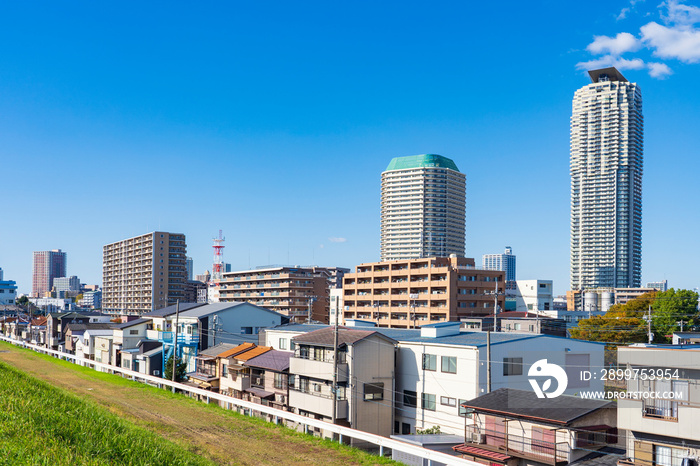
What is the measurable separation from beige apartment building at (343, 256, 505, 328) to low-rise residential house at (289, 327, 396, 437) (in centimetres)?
3965

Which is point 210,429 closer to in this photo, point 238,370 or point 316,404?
point 316,404

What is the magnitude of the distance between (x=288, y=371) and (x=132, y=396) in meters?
13.1

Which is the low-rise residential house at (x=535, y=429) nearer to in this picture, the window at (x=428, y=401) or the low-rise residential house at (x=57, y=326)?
the window at (x=428, y=401)

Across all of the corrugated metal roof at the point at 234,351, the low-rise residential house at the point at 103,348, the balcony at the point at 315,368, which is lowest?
the low-rise residential house at the point at 103,348

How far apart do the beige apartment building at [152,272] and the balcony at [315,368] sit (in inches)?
4499

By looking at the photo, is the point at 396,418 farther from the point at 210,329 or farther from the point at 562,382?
the point at 210,329

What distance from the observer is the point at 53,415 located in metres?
12.6

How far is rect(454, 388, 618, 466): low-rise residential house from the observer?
2234 cm

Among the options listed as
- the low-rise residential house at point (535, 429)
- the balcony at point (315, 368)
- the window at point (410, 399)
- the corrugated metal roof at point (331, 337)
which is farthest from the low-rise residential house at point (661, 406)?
the balcony at point (315, 368)

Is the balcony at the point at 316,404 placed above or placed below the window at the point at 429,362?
below

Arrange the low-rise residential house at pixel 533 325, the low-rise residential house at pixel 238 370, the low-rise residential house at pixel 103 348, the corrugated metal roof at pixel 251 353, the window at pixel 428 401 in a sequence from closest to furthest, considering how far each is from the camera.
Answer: the window at pixel 428 401 → the low-rise residential house at pixel 238 370 → the corrugated metal roof at pixel 251 353 → the low-rise residential house at pixel 103 348 → the low-rise residential house at pixel 533 325

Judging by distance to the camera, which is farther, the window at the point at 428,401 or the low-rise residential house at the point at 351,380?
the window at the point at 428,401

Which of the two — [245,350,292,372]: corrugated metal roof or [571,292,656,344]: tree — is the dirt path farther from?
[571,292,656,344]: tree

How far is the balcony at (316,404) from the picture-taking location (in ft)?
107
